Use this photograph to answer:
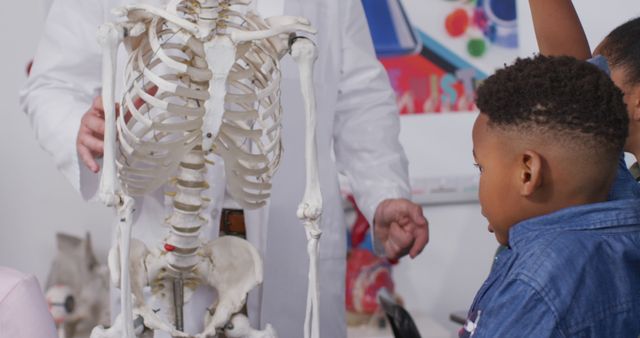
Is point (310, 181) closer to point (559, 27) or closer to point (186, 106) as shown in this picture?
point (186, 106)

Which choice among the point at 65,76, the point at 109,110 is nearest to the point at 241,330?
the point at 109,110

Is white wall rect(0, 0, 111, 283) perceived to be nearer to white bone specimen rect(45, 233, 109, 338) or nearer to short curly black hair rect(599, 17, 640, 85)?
white bone specimen rect(45, 233, 109, 338)

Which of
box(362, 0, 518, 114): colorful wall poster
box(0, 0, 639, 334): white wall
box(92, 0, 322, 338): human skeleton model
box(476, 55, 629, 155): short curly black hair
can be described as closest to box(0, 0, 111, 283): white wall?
box(0, 0, 639, 334): white wall

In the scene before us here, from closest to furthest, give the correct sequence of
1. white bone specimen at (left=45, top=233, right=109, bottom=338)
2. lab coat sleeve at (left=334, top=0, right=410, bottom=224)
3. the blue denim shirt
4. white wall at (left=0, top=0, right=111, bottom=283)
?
the blue denim shirt
lab coat sleeve at (left=334, top=0, right=410, bottom=224)
white bone specimen at (left=45, top=233, right=109, bottom=338)
white wall at (left=0, top=0, right=111, bottom=283)

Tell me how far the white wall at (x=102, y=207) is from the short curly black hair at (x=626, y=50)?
4.66ft

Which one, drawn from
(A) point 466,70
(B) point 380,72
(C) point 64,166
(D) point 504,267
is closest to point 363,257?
(A) point 466,70

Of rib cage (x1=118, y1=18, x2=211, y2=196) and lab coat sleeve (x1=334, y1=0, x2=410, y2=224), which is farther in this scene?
lab coat sleeve (x1=334, y1=0, x2=410, y2=224)

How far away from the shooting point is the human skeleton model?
1267 millimetres

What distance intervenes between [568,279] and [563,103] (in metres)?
0.18

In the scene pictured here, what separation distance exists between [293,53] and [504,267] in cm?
41

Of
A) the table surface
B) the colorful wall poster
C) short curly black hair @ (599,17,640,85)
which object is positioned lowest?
the table surface

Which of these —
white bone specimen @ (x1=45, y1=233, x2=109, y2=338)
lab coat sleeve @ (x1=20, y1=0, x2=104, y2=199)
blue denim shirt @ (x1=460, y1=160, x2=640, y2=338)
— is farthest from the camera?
white bone specimen @ (x1=45, y1=233, x2=109, y2=338)

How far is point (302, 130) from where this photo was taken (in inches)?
72.9

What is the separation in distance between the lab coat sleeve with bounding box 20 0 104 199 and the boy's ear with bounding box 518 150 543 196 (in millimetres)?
857
